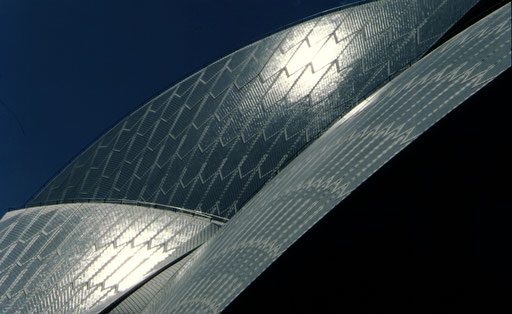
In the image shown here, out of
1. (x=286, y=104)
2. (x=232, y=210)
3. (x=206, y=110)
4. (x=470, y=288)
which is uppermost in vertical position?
(x=206, y=110)

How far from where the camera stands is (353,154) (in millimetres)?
7328

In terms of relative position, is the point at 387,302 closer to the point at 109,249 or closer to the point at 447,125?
the point at 447,125

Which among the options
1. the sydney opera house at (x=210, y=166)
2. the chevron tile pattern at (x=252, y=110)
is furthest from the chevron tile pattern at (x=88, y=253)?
the chevron tile pattern at (x=252, y=110)

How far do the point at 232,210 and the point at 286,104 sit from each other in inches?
133

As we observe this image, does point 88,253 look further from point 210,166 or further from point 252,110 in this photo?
point 252,110

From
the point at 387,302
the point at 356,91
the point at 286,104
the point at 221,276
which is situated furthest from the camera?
the point at 286,104

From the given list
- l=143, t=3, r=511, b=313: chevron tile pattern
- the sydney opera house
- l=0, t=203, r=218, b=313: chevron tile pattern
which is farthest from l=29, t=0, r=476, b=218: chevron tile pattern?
l=143, t=3, r=511, b=313: chevron tile pattern

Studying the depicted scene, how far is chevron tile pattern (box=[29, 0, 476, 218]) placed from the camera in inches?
616

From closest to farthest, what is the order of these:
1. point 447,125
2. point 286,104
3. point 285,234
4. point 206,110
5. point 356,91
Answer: point 447,125
point 285,234
point 356,91
point 286,104
point 206,110

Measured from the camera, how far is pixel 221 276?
319 inches

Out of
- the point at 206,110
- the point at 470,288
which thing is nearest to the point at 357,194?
the point at 470,288

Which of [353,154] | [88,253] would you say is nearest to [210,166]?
[88,253]

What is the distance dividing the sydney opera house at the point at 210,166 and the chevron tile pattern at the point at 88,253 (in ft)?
0.14

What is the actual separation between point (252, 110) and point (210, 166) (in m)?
2.03
